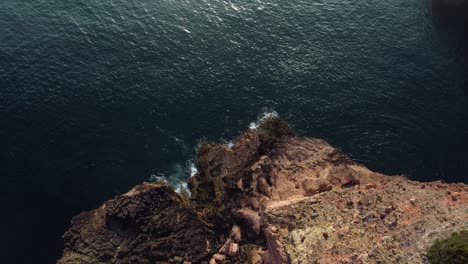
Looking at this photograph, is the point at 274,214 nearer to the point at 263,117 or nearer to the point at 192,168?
the point at 192,168

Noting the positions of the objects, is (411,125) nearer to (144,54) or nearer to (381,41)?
(381,41)

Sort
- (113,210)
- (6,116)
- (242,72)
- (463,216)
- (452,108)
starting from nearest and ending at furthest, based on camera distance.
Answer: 1. (463,216)
2. (113,210)
3. (6,116)
4. (452,108)
5. (242,72)

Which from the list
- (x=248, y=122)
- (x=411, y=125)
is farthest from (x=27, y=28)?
(x=411, y=125)

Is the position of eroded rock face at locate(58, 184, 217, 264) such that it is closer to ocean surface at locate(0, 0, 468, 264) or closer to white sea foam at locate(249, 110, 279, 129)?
ocean surface at locate(0, 0, 468, 264)

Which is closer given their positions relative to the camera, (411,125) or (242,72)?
(411,125)

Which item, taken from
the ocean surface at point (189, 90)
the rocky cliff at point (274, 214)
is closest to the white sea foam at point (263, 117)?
the ocean surface at point (189, 90)

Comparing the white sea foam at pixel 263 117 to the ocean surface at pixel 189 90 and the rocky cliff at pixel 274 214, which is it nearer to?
the ocean surface at pixel 189 90
